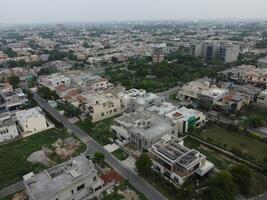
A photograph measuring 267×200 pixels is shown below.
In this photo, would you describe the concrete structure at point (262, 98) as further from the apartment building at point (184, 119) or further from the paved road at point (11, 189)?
the paved road at point (11, 189)

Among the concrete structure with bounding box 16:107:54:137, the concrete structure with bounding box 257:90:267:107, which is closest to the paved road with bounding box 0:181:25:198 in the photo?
the concrete structure with bounding box 16:107:54:137

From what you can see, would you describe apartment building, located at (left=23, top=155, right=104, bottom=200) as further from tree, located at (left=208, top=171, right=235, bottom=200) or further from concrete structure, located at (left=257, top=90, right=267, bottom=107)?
concrete structure, located at (left=257, top=90, right=267, bottom=107)

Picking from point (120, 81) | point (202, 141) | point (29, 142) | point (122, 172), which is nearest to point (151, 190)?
point (122, 172)

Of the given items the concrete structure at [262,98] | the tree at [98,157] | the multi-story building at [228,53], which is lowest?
the tree at [98,157]

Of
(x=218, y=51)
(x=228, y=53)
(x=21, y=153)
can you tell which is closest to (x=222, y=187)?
(x=21, y=153)

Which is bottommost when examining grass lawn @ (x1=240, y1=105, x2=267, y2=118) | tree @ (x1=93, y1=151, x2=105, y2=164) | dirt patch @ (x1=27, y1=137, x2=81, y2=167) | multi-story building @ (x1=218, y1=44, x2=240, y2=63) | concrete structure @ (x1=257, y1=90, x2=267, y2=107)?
dirt patch @ (x1=27, y1=137, x2=81, y2=167)

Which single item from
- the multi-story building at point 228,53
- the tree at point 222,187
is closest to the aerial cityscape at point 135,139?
the tree at point 222,187
